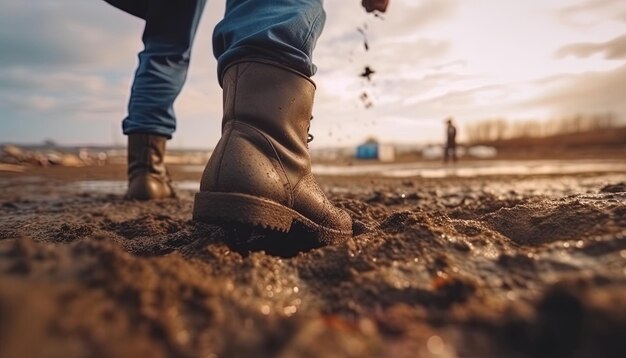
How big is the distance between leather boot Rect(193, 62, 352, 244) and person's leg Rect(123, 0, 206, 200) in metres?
1.48

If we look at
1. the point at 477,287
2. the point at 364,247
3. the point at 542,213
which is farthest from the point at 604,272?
the point at 542,213

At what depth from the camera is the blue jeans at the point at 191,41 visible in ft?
4.51

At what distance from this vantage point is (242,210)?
3.97ft

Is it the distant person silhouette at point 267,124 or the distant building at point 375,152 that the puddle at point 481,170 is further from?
the distant building at point 375,152

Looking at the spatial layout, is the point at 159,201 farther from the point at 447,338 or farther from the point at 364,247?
the point at 447,338

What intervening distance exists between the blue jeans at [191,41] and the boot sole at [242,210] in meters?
0.49

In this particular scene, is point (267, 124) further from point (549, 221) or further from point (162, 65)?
point (162, 65)

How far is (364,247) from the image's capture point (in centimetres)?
115

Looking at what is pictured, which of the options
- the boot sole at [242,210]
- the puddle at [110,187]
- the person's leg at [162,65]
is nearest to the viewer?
the boot sole at [242,210]

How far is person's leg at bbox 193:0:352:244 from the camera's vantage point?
1.26m

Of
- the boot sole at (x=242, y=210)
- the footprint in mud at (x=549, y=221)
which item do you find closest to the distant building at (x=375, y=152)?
the footprint in mud at (x=549, y=221)

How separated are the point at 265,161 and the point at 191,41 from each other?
187 cm

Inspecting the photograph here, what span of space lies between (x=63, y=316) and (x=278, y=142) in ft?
3.04

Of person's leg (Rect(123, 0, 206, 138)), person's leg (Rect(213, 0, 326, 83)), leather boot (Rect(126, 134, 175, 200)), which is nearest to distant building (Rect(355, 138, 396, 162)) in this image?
leather boot (Rect(126, 134, 175, 200))
